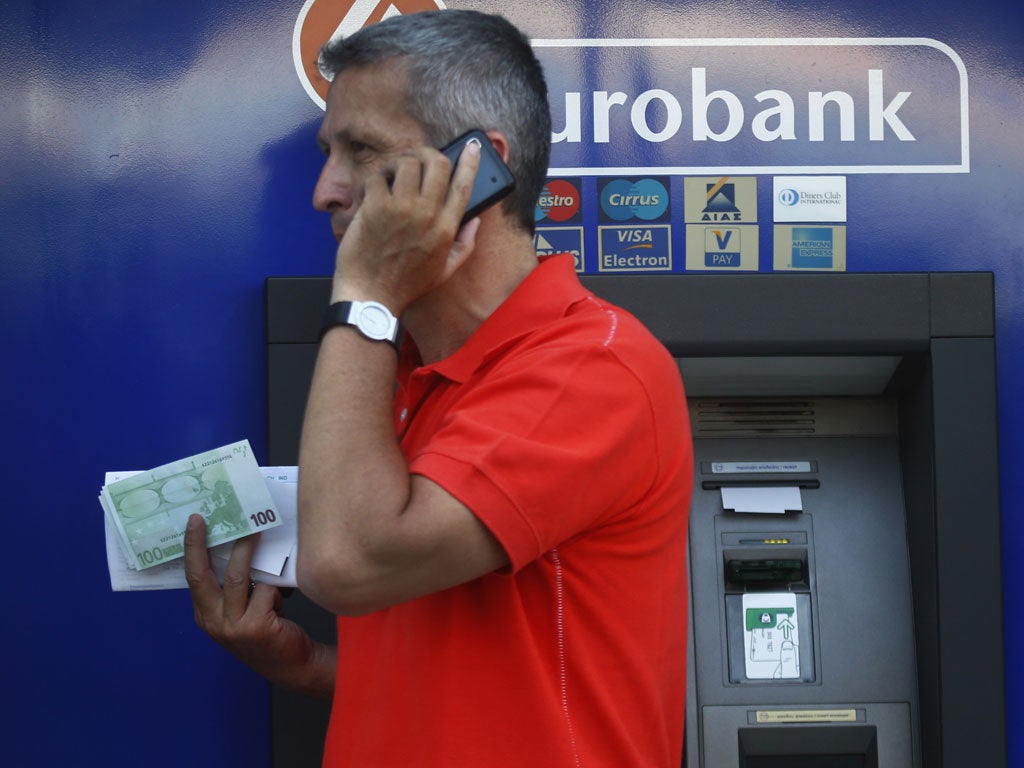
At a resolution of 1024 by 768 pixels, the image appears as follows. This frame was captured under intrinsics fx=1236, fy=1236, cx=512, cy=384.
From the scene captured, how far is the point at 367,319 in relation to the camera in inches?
60.4

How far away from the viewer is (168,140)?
2.46 m

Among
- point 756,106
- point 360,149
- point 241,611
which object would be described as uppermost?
point 756,106

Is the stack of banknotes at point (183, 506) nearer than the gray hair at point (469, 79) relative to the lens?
No

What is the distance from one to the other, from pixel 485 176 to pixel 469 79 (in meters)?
0.18

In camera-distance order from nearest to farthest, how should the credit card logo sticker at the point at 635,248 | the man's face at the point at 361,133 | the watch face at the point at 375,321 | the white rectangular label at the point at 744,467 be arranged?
the watch face at the point at 375,321 < the man's face at the point at 361,133 < the credit card logo sticker at the point at 635,248 < the white rectangular label at the point at 744,467

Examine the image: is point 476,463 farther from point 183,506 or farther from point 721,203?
point 721,203

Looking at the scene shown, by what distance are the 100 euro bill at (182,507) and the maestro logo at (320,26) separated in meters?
0.88

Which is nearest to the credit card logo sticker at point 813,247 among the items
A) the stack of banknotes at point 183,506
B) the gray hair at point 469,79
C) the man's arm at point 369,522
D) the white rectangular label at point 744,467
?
the white rectangular label at point 744,467

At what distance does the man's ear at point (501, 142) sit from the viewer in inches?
66.8

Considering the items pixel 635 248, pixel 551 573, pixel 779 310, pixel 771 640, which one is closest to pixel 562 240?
pixel 635 248

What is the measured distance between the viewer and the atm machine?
2.40 m

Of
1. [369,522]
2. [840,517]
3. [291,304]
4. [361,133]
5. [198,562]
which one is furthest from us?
[840,517]

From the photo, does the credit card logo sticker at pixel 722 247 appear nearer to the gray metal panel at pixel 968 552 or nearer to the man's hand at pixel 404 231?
the gray metal panel at pixel 968 552

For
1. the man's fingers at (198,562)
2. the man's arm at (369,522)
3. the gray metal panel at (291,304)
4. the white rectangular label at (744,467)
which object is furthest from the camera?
the white rectangular label at (744,467)
